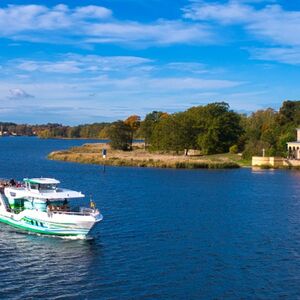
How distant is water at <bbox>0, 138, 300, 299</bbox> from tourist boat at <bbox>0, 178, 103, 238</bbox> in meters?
1.00

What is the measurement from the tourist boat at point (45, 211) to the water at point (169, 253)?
1.00 meters

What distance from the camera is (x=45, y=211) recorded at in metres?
49.3

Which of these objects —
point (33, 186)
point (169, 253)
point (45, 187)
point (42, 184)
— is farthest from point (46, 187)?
point (169, 253)

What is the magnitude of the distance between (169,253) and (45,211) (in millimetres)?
13341

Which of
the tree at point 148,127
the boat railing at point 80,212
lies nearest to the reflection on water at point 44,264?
the boat railing at point 80,212

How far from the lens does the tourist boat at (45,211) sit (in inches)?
1807

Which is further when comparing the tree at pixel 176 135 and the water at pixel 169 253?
the tree at pixel 176 135

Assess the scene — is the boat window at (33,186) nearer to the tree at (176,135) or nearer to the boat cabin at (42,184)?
the boat cabin at (42,184)

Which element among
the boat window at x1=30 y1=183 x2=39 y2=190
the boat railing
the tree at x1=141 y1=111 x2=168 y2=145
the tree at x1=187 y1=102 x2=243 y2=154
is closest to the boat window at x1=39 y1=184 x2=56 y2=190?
the boat window at x1=30 y1=183 x2=39 y2=190

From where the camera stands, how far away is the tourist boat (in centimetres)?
4591

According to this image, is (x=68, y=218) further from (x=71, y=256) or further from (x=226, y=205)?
(x=226, y=205)

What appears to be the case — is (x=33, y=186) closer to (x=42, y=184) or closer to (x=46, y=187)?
(x=42, y=184)

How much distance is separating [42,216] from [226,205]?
2597 cm

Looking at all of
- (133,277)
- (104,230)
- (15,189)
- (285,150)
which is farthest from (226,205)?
(285,150)
